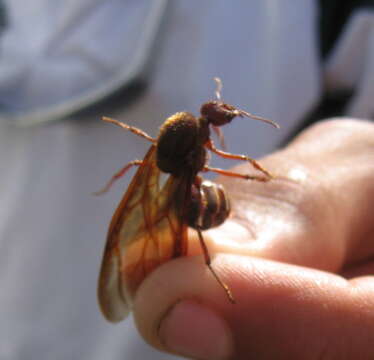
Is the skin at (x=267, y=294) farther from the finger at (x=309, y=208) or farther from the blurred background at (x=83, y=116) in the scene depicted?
the blurred background at (x=83, y=116)

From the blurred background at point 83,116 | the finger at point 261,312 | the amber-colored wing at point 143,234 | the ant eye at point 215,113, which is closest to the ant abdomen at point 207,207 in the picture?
the amber-colored wing at point 143,234

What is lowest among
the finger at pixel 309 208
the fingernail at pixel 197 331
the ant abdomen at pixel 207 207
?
the fingernail at pixel 197 331

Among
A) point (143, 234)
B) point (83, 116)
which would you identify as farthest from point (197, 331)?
point (83, 116)

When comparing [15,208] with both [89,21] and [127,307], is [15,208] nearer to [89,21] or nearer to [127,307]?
[89,21]

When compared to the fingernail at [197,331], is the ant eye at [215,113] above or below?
above

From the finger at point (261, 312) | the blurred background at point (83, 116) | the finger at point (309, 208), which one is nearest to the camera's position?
the finger at point (261, 312)

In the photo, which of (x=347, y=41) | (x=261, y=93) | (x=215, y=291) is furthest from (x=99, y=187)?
(x=347, y=41)
